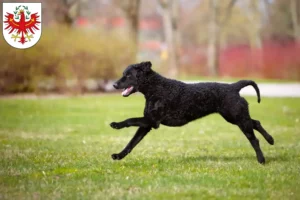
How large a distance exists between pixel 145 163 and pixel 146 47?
6714 centimetres

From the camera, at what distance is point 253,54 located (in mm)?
39656

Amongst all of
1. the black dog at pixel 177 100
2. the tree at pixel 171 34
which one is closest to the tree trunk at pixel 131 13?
the tree at pixel 171 34

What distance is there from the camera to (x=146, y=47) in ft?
243

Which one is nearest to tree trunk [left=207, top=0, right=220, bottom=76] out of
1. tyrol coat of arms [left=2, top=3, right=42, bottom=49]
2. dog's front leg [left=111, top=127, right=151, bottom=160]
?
tyrol coat of arms [left=2, top=3, right=42, bottom=49]

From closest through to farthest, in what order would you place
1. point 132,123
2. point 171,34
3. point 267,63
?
point 132,123 → point 171,34 → point 267,63

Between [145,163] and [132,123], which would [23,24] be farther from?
[145,163]

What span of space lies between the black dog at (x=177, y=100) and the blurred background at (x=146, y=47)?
13776 mm

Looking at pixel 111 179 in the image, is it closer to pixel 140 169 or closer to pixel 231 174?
pixel 140 169

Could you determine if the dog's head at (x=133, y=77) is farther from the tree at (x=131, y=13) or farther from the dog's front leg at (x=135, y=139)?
the tree at (x=131, y=13)

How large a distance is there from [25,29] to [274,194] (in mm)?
4644

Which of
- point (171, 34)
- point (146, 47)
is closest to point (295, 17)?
point (171, 34)

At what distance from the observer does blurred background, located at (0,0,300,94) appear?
71.0 ft

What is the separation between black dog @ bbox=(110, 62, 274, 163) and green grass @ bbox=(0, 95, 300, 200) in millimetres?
496

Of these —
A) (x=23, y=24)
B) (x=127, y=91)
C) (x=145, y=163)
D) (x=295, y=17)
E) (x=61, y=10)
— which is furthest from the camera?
(x=295, y=17)
